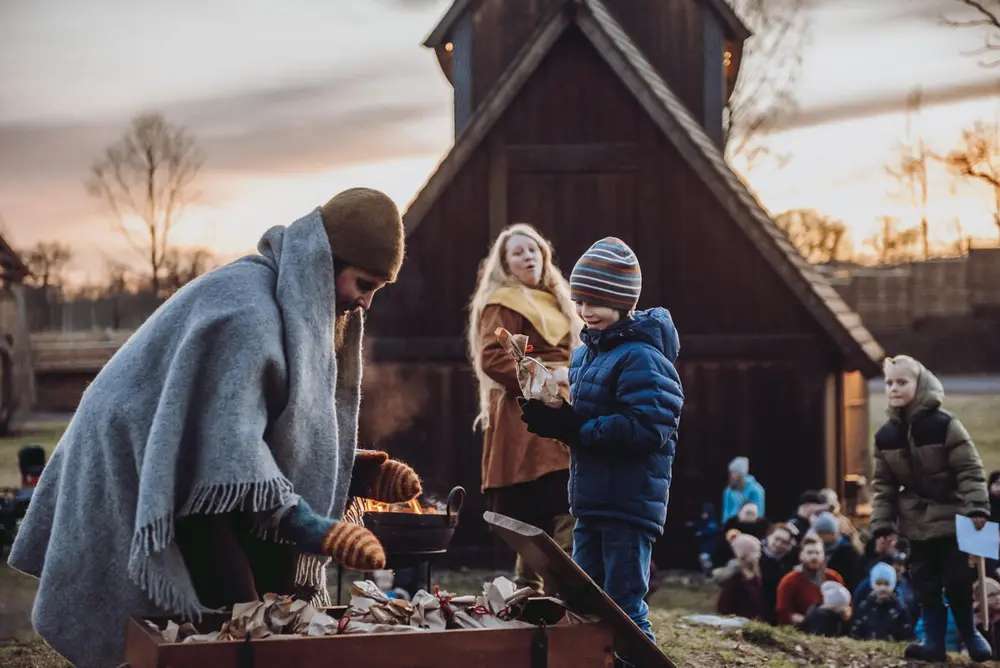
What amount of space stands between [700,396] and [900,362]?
4544mm

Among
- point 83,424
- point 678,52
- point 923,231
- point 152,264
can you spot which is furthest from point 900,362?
point 923,231

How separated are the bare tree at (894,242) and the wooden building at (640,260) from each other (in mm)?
22537

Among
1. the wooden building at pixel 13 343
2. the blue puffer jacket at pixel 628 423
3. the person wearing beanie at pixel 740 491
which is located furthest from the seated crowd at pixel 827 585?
the wooden building at pixel 13 343

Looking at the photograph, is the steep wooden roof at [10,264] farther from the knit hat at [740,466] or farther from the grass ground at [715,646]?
the knit hat at [740,466]

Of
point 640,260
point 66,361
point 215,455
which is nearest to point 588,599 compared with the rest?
point 215,455

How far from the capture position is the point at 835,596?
864cm

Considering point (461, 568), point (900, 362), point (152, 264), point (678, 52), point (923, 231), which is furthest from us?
point (923, 231)

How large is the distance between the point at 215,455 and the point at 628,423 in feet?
6.80

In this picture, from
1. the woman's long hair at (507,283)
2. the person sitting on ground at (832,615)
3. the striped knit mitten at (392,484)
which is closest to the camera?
the striped knit mitten at (392,484)

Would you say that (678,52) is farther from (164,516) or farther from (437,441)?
(164,516)

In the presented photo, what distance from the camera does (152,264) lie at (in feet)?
89.9

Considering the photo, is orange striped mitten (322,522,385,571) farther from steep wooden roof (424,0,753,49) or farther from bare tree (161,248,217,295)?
bare tree (161,248,217,295)

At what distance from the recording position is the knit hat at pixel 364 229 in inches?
150

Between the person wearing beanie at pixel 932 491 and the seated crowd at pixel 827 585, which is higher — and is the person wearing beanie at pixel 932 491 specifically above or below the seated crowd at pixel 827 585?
above
